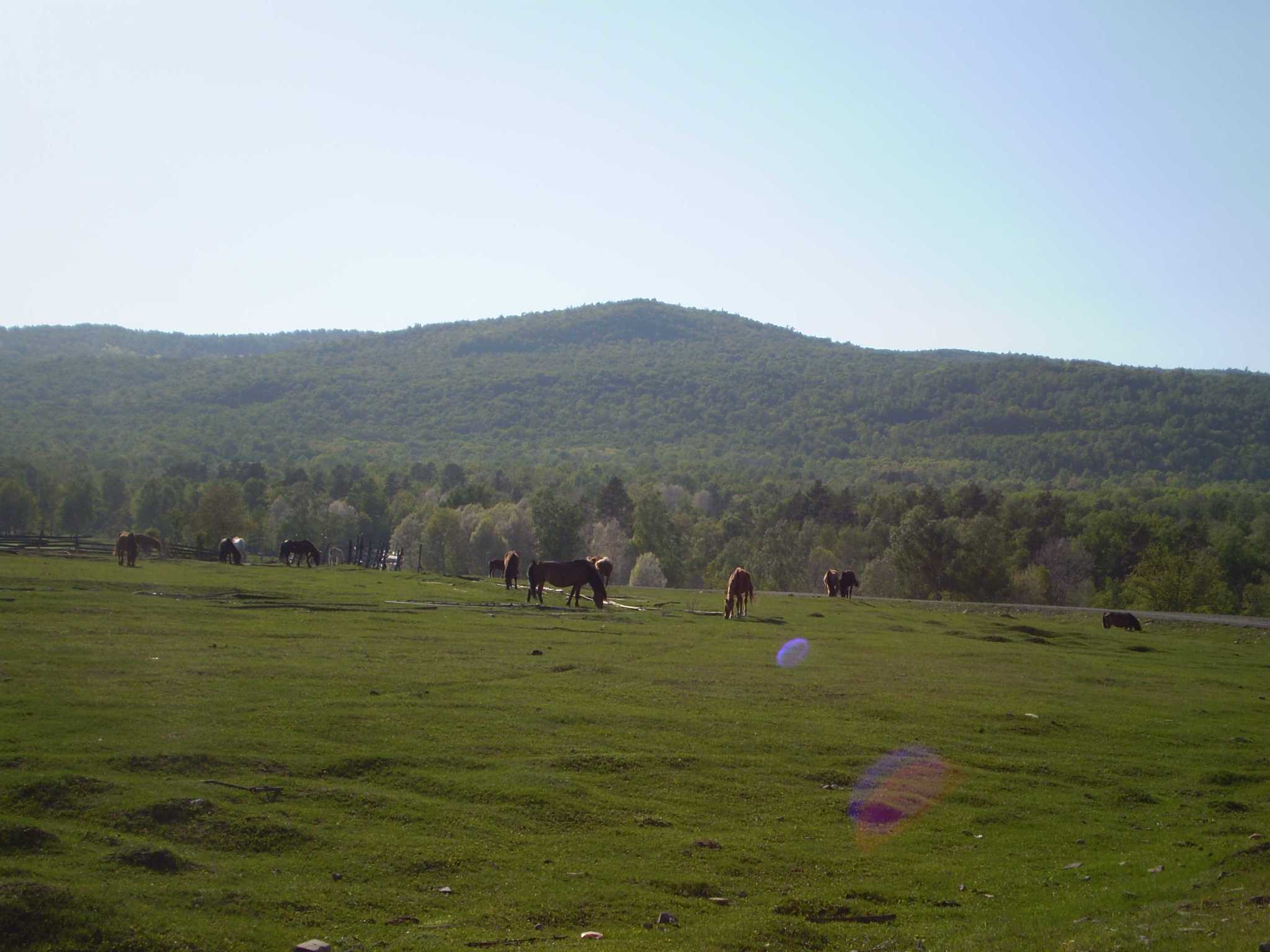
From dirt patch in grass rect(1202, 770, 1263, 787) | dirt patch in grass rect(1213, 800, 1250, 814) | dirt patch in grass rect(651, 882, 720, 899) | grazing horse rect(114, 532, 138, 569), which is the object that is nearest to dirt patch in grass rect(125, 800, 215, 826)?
dirt patch in grass rect(651, 882, 720, 899)

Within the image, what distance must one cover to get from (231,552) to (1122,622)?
152 feet

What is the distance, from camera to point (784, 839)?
11555 millimetres

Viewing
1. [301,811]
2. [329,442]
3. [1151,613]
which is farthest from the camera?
[329,442]

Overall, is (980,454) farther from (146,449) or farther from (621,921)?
(621,921)

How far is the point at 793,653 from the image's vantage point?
26594 mm

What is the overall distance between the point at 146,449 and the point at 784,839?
16021cm

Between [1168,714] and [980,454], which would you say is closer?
[1168,714]

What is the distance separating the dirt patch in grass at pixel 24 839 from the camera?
852 centimetres

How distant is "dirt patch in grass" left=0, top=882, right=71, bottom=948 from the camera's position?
715 cm

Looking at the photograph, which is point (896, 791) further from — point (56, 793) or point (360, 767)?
point (56, 793)

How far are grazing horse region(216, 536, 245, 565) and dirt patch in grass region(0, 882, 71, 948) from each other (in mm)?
54565

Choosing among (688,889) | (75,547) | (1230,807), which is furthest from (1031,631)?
(75,547)

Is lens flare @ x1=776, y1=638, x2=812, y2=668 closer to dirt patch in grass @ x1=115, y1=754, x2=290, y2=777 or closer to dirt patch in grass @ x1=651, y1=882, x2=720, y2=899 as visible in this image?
dirt patch in grass @ x1=651, y1=882, x2=720, y2=899

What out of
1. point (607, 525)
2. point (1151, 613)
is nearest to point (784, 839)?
point (1151, 613)
